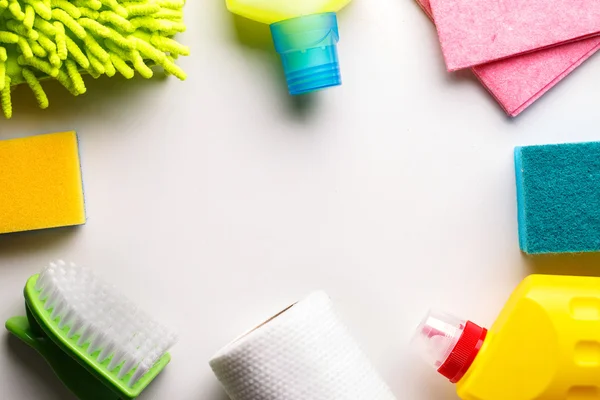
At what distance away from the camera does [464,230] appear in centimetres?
62

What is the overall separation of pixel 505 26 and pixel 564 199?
0.16 m

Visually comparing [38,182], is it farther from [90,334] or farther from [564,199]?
[564,199]

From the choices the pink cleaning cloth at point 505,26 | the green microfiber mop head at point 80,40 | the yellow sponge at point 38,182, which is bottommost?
the yellow sponge at point 38,182

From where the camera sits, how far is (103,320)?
57 centimetres

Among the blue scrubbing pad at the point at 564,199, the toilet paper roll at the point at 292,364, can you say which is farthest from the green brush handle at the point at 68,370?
the blue scrubbing pad at the point at 564,199

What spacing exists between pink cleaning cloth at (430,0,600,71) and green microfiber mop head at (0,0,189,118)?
0.77 ft

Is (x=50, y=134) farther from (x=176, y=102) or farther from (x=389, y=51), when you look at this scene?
(x=389, y=51)

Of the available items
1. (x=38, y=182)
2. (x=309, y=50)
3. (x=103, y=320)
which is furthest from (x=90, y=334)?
(x=309, y=50)

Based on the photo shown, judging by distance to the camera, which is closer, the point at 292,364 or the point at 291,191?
the point at 292,364

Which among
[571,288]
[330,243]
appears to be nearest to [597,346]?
[571,288]

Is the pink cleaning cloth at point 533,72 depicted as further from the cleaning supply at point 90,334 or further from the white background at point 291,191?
the cleaning supply at point 90,334

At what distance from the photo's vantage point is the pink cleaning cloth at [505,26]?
0.60 m

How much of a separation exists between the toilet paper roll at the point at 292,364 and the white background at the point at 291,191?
0.27 ft

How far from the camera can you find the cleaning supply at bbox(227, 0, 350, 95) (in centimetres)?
58
